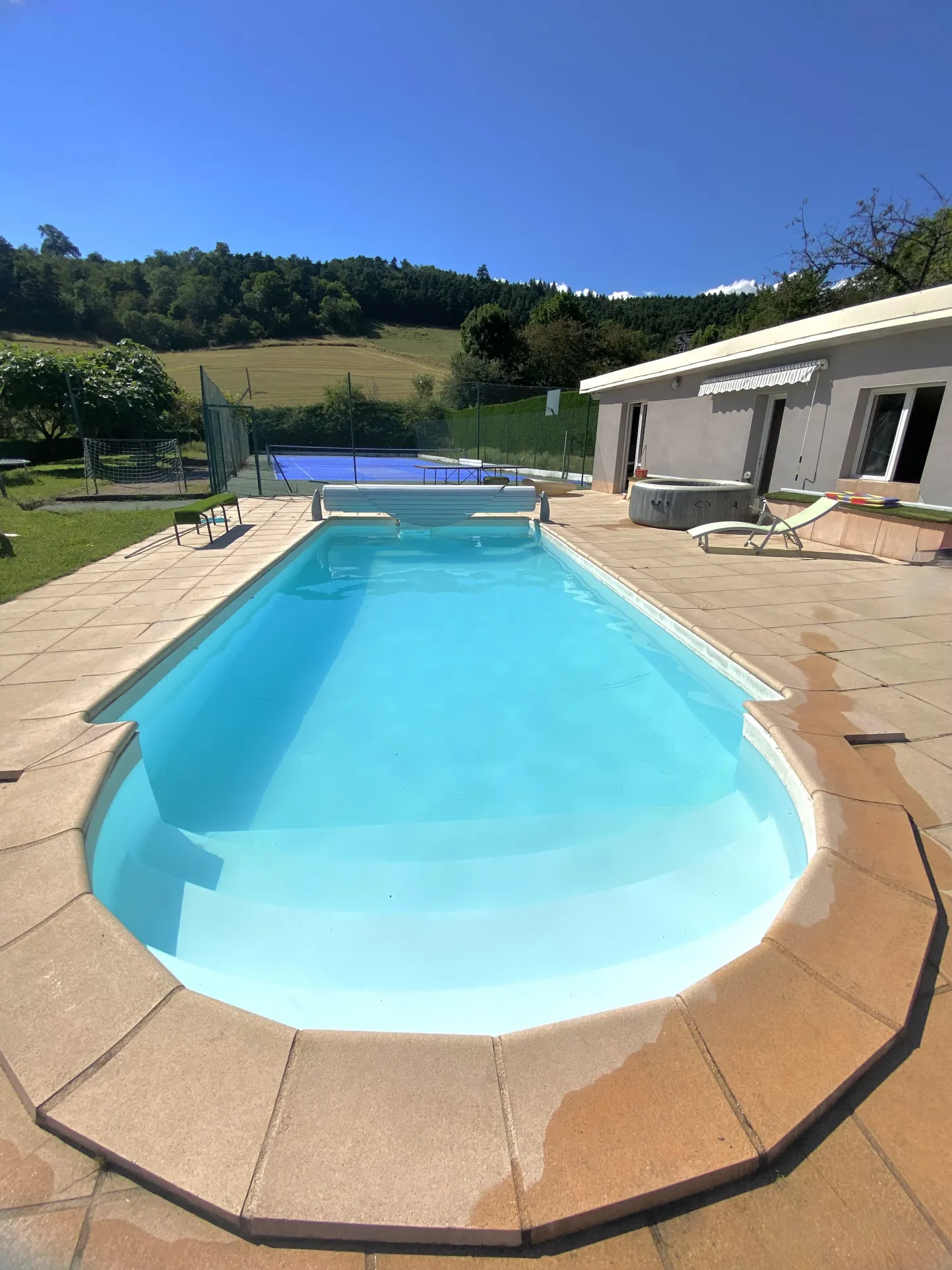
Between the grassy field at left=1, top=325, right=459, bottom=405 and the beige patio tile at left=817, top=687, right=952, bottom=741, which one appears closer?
the beige patio tile at left=817, top=687, right=952, bottom=741

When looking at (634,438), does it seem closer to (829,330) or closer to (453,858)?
(829,330)

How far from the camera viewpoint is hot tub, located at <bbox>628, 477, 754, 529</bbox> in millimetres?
9477

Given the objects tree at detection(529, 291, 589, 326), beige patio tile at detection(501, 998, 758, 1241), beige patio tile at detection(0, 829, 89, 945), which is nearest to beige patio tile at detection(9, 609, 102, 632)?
beige patio tile at detection(0, 829, 89, 945)

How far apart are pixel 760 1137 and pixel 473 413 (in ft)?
78.8

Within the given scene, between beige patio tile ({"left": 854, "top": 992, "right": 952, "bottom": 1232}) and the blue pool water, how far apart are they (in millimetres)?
718

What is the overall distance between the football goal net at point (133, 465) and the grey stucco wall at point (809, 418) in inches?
447

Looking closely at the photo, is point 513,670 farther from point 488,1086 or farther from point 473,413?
point 473,413

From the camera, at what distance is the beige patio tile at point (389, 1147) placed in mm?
1102

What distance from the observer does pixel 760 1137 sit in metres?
1.24

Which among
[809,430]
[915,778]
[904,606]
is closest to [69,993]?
[915,778]

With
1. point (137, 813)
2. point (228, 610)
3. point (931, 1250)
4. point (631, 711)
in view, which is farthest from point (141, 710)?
point (931, 1250)

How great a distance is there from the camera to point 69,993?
1577 millimetres

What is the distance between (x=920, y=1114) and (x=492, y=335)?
127ft

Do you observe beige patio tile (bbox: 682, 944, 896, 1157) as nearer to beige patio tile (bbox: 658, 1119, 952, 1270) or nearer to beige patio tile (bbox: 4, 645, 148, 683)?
beige patio tile (bbox: 658, 1119, 952, 1270)
